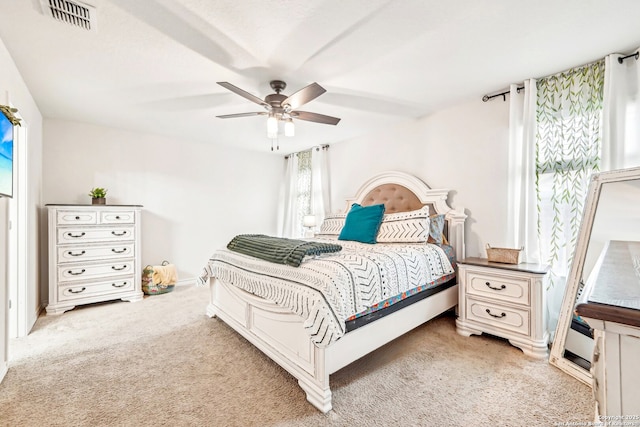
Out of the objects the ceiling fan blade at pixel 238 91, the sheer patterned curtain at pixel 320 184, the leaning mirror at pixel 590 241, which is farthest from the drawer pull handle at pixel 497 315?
the sheer patterned curtain at pixel 320 184

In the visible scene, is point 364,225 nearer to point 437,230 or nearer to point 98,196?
point 437,230

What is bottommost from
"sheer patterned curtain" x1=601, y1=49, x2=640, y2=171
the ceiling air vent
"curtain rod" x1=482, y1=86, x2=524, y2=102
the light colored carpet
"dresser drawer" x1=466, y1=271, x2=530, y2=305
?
the light colored carpet

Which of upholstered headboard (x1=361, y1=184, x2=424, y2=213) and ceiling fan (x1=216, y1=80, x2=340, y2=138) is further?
upholstered headboard (x1=361, y1=184, x2=424, y2=213)

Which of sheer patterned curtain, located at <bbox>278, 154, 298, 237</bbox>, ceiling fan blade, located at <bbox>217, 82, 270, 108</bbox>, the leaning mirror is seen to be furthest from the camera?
sheer patterned curtain, located at <bbox>278, 154, 298, 237</bbox>

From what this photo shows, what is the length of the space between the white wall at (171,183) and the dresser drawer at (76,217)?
546 millimetres

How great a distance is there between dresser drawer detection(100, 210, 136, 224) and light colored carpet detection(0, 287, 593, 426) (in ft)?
4.52

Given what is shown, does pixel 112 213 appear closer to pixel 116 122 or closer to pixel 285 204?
pixel 116 122

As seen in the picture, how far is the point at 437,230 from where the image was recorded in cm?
290

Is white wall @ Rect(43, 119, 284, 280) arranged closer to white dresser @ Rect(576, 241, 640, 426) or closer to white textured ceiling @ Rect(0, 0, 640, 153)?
white textured ceiling @ Rect(0, 0, 640, 153)

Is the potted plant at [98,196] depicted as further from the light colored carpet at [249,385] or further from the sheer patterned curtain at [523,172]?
the sheer patterned curtain at [523,172]

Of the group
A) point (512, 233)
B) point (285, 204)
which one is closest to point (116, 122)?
point (285, 204)

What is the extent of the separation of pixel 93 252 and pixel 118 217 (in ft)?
1.59

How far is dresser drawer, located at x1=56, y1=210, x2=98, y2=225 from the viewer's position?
10.2 feet

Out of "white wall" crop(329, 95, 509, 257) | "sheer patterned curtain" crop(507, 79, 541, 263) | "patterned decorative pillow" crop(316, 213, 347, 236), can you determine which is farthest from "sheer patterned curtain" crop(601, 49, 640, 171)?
"patterned decorative pillow" crop(316, 213, 347, 236)
